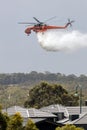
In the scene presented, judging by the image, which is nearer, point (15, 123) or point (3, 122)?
point (3, 122)

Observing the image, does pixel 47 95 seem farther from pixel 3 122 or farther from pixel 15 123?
pixel 3 122

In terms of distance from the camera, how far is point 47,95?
602ft

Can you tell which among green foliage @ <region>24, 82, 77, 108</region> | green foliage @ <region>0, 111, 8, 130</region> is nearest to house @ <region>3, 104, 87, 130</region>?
green foliage @ <region>0, 111, 8, 130</region>

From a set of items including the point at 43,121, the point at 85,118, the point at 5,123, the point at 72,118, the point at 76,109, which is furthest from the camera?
the point at 76,109

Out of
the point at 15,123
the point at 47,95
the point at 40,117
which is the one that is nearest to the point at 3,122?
the point at 15,123

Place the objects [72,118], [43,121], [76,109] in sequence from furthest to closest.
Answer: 1. [76,109]
2. [72,118]
3. [43,121]

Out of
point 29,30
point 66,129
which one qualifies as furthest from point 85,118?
point 66,129

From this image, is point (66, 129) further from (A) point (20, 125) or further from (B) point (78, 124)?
(B) point (78, 124)

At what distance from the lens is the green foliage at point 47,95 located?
587 ft

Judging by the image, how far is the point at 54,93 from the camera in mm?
181375

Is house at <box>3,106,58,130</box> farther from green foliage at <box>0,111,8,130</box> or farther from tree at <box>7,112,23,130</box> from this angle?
green foliage at <box>0,111,8,130</box>

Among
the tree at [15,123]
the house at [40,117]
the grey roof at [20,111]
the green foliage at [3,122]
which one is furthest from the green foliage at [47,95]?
the green foliage at [3,122]

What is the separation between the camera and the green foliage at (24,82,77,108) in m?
179

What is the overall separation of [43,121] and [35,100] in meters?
94.1
